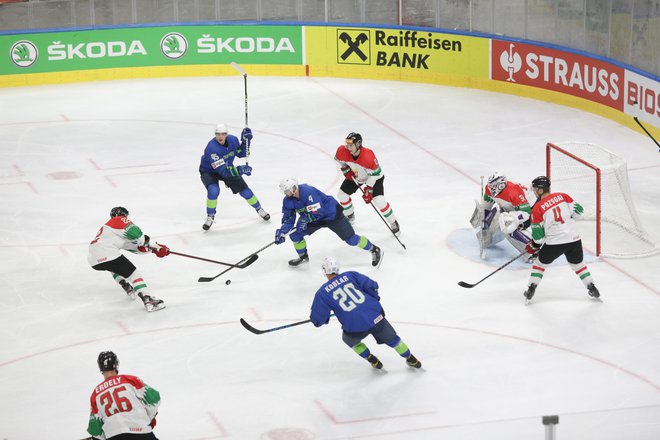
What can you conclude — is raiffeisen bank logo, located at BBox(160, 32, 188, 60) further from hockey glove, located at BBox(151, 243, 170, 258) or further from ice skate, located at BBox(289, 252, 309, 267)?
hockey glove, located at BBox(151, 243, 170, 258)

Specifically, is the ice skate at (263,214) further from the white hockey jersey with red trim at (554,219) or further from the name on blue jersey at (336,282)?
the name on blue jersey at (336,282)

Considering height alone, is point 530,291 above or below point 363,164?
below

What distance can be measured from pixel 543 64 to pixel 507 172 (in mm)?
3924

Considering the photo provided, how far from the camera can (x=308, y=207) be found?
1117 centimetres

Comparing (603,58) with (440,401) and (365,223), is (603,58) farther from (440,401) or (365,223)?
(440,401)

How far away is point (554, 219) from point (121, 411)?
457 cm

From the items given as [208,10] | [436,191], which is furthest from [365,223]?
[208,10]

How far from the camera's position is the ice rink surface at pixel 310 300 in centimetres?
867

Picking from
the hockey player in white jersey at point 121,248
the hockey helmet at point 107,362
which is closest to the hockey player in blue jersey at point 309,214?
the hockey player in white jersey at point 121,248

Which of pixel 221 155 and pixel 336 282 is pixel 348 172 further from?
pixel 336 282

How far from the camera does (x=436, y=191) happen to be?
46.3ft

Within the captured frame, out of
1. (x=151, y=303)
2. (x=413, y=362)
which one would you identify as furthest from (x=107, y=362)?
(x=151, y=303)

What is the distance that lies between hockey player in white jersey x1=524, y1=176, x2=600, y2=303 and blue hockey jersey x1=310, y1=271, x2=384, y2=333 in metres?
2.12

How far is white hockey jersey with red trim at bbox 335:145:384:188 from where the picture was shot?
12.3 metres
